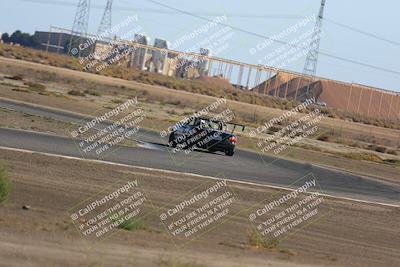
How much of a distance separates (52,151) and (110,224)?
10.8 metres

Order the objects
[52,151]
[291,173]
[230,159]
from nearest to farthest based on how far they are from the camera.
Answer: [52,151], [291,173], [230,159]

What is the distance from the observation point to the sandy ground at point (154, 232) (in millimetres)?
11289

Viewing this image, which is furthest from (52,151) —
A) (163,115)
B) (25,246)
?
(163,115)

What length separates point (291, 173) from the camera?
3098 cm

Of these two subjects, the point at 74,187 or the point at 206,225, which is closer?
the point at 206,225

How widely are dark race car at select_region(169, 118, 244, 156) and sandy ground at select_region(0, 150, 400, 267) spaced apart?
940 centimetres

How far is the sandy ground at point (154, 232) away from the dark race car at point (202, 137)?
370 inches

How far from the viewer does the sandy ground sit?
11.3 meters

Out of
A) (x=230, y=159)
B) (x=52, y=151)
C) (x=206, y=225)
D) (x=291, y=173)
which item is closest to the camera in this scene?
(x=206, y=225)

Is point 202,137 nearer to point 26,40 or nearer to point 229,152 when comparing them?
point 229,152

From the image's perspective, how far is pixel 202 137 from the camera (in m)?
33.7

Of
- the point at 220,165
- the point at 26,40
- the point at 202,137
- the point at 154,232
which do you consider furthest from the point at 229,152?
the point at 26,40

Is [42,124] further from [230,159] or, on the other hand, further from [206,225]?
[206,225]

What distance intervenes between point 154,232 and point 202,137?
63.7ft
